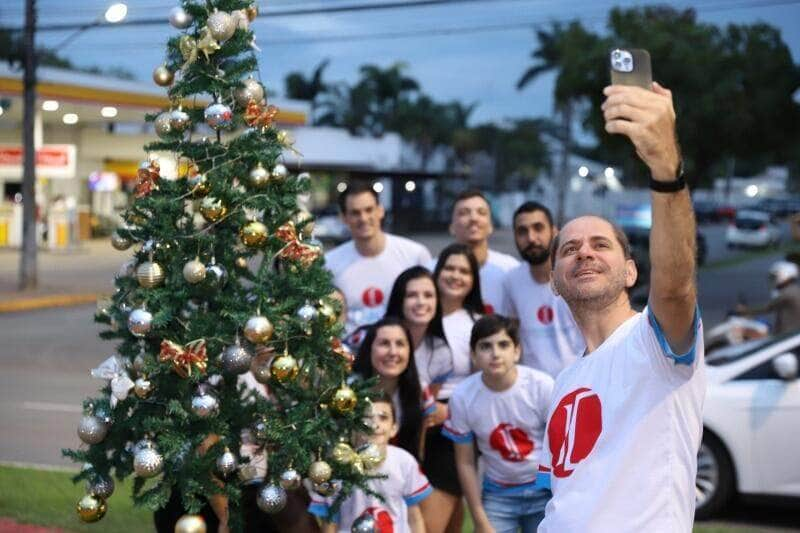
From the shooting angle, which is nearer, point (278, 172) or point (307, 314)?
point (307, 314)

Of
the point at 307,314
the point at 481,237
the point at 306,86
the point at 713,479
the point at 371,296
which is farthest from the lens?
the point at 306,86

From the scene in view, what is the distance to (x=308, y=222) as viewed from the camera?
5074 mm

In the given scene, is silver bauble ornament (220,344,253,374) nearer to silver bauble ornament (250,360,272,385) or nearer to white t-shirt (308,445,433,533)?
silver bauble ornament (250,360,272,385)

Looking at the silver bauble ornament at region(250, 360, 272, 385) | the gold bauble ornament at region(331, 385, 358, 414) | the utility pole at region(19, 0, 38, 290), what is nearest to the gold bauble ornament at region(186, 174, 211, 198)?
the silver bauble ornament at region(250, 360, 272, 385)

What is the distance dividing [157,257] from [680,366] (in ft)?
9.08

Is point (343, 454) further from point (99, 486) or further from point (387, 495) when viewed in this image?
point (99, 486)

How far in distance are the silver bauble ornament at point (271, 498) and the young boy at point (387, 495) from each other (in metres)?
0.36

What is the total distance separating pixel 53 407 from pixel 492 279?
646 cm

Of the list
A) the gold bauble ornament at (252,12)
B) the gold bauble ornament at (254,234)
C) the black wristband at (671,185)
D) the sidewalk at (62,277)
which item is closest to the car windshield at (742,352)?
the gold bauble ornament at (254,234)

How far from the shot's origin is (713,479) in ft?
25.1

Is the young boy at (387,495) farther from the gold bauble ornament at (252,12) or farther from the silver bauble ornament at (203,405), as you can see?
the gold bauble ornament at (252,12)

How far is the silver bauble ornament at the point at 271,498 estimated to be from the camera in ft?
15.7

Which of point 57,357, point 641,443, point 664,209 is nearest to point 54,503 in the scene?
point 641,443

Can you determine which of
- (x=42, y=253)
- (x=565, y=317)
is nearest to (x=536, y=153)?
(x=42, y=253)
